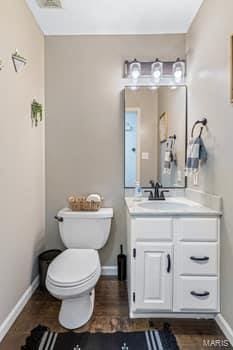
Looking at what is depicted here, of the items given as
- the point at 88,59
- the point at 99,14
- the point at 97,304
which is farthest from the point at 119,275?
the point at 99,14

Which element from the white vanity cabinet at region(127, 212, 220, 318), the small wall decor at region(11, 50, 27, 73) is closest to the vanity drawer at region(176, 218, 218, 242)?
the white vanity cabinet at region(127, 212, 220, 318)

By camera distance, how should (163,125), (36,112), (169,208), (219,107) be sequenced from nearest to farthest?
1. (219,107)
2. (169,208)
3. (36,112)
4. (163,125)

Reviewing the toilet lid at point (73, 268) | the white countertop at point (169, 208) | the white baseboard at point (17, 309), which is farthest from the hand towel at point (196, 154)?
the white baseboard at point (17, 309)

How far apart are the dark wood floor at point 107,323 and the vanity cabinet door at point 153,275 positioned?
0.54 feet

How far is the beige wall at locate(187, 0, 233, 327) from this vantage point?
6.42 ft

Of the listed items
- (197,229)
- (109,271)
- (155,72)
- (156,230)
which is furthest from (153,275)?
(155,72)

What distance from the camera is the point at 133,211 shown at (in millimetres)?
2184

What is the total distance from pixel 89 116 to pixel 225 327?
214 cm

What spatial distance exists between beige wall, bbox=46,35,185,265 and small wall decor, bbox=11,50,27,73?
74 cm

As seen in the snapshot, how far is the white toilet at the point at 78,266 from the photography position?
6.57 feet

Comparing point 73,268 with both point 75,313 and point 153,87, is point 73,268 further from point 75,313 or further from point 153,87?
point 153,87

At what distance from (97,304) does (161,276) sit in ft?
2.15

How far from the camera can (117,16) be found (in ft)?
8.80

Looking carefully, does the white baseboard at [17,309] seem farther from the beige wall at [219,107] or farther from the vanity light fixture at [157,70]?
the vanity light fixture at [157,70]
